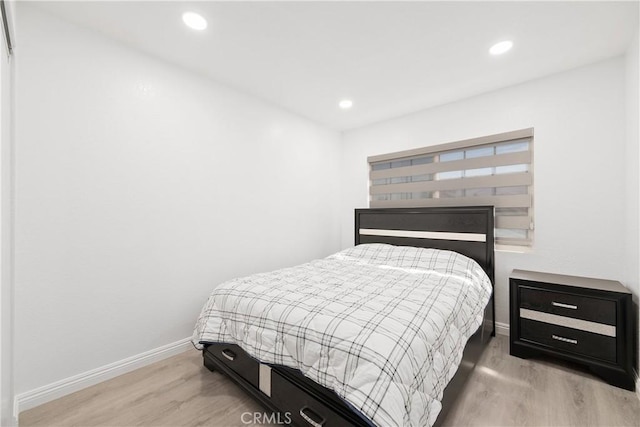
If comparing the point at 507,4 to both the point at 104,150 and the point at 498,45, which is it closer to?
the point at 498,45

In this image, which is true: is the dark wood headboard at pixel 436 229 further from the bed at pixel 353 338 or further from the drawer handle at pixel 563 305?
the drawer handle at pixel 563 305

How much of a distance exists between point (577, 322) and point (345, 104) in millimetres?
2886

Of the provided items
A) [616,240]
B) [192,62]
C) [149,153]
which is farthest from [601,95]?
[149,153]

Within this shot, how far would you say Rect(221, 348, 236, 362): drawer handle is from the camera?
1.80 metres

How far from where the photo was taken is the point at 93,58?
193cm

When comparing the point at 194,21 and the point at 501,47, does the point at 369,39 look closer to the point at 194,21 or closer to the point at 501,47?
the point at 501,47

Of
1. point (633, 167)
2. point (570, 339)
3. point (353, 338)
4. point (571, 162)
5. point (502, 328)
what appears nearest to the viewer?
point (353, 338)

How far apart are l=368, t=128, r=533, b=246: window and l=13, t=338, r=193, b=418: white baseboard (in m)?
2.87

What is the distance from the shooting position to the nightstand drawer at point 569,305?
6.37 feet

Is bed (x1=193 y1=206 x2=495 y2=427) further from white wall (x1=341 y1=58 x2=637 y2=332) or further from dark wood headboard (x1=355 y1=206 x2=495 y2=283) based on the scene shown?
white wall (x1=341 y1=58 x2=637 y2=332)

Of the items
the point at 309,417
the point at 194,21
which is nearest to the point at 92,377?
the point at 309,417

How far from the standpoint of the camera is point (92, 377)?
1904mm

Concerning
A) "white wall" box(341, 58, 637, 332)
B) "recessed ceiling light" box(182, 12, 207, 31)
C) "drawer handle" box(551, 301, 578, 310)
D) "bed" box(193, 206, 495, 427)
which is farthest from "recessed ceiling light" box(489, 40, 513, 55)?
"recessed ceiling light" box(182, 12, 207, 31)

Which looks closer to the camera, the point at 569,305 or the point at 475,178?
the point at 569,305
